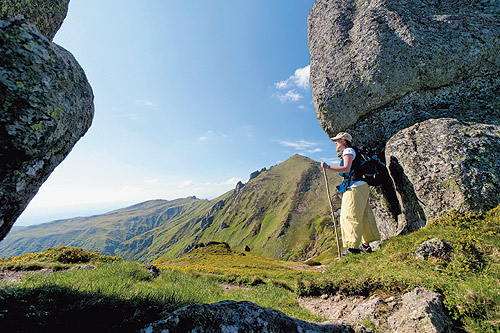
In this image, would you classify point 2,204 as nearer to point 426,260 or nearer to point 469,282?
point 469,282

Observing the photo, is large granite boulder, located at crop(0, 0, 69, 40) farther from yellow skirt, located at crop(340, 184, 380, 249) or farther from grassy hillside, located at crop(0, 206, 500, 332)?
yellow skirt, located at crop(340, 184, 380, 249)

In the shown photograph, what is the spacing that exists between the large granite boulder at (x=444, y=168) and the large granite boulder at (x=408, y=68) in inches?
69.7

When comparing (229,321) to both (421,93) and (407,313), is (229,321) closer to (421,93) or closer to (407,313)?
(407,313)

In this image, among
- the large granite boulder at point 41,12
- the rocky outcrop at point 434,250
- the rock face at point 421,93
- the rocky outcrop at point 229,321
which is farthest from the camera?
the rock face at point 421,93

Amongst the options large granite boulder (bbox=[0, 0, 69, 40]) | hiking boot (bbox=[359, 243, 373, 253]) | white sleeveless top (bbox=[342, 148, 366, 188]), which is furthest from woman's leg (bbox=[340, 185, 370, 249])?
large granite boulder (bbox=[0, 0, 69, 40])

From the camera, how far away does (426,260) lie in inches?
269

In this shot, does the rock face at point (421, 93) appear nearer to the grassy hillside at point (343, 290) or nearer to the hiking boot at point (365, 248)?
the grassy hillside at point (343, 290)

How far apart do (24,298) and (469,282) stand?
9.19m

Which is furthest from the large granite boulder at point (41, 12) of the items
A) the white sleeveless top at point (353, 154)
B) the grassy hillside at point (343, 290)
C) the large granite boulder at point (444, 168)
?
the large granite boulder at point (444, 168)

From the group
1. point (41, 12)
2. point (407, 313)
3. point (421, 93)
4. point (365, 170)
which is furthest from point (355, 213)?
point (41, 12)

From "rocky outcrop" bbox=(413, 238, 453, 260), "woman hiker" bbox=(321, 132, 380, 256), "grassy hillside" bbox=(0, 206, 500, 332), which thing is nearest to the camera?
"grassy hillside" bbox=(0, 206, 500, 332)

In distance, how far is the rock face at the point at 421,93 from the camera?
9.59 metres

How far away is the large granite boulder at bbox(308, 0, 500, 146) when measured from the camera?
12219mm

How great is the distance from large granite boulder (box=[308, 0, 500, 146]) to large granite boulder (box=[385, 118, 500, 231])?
5.81ft
